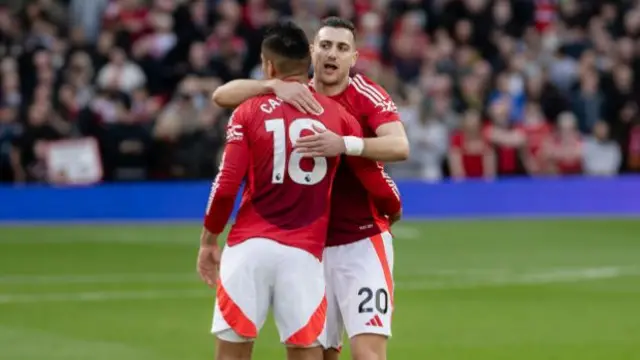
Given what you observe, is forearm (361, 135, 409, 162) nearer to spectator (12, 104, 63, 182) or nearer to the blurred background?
the blurred background

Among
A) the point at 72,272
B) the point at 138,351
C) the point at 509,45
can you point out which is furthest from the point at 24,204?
the point at 138,351

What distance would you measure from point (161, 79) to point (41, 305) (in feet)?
34.0

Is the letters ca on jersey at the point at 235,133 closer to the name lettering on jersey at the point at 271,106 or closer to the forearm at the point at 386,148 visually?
the name lettering on jersey at the point at 271,106

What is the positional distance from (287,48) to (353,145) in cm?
63

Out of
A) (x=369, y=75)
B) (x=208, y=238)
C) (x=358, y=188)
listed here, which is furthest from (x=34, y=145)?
(x=208, y=238)

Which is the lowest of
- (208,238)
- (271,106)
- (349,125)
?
(208,238)

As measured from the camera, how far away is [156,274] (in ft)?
56.4

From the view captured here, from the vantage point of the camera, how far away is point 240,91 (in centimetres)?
801

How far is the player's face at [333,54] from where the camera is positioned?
8.22m

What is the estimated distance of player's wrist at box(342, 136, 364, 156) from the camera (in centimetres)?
779

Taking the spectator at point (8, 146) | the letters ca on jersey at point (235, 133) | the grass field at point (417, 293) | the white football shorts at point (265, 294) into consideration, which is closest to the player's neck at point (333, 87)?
the letters ca on jersey at point (235, 133)

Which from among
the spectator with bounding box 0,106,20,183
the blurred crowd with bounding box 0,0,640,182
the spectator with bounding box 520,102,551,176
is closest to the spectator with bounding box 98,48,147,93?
the blurred crowd with bounding box 0,0,640,182

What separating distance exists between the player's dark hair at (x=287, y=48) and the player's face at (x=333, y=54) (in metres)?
0.43

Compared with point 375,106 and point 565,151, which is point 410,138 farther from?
point 375,106
